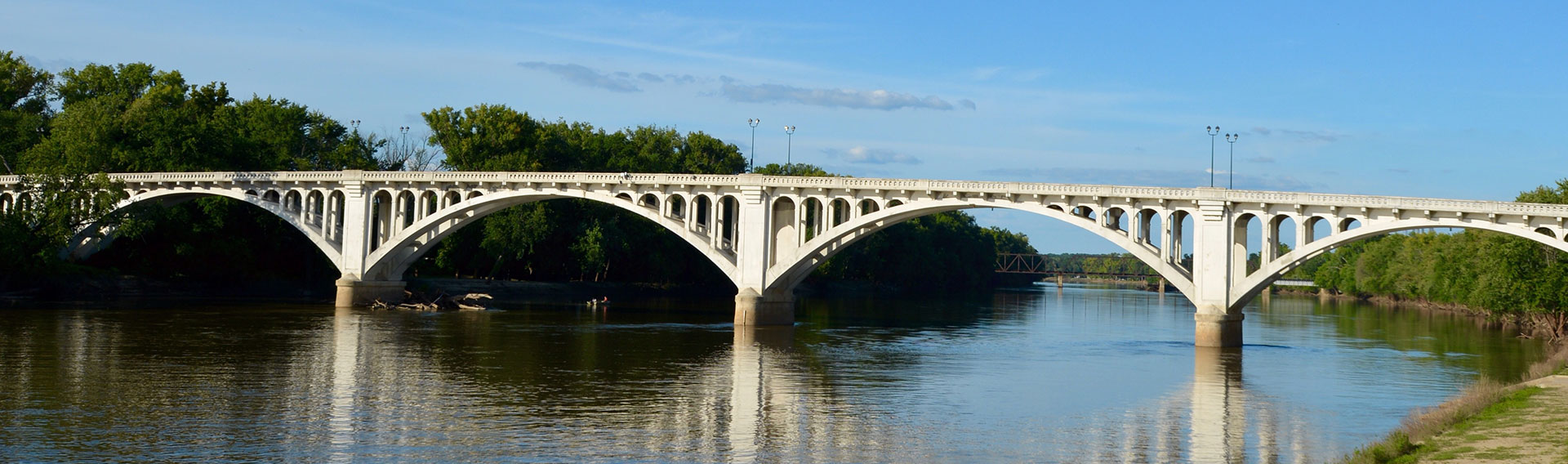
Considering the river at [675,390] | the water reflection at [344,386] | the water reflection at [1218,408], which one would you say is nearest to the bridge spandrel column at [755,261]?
the river at [675,390]

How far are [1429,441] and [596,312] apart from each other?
5409 cm

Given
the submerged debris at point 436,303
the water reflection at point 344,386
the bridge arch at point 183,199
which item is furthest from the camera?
the bridge arch at point 183,199

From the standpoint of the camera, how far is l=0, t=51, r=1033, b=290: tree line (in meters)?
73.9

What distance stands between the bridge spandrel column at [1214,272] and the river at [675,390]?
1537mm

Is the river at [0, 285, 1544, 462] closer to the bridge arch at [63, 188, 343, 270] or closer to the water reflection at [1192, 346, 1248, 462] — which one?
the water reflection at [1192, 346, 1248, 462]

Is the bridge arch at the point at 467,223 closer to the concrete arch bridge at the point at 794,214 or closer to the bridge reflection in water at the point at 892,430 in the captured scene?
the concrete arch bridge at the point at 794,214

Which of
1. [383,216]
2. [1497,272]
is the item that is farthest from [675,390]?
[383,216]

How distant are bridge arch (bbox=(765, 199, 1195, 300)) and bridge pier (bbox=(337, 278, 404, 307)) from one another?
75.4ft

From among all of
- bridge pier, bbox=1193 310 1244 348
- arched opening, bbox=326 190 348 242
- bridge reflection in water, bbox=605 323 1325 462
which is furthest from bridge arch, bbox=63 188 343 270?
bridge pier, bbox=1193 310 1244 348

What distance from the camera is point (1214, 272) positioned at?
157 ft

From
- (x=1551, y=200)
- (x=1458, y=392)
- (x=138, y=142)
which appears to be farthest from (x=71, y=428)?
(x=138, y=142)

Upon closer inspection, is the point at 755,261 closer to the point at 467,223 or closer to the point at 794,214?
the point at 794,214

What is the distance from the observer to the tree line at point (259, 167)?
7388 centimetres

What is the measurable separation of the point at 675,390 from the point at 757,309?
23.9m
